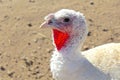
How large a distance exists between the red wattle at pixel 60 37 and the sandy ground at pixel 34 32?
141 centimetres

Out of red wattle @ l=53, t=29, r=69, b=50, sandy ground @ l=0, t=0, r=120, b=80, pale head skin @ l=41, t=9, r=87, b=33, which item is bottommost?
sandy ground @ l=0, t=0, r=120, b=80

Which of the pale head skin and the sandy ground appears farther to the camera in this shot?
the sandy ground

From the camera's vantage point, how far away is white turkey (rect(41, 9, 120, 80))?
3.91 m

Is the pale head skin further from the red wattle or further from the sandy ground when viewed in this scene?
the sandy ground

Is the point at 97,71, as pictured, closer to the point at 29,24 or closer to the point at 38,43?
the point at 38,43

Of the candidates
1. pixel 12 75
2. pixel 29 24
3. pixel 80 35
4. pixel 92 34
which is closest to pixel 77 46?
pixel 80 35

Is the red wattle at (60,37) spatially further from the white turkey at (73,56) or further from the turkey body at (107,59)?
the turkey body at (107,59)

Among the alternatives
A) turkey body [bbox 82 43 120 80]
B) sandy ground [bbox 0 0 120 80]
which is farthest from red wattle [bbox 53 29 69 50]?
sandy ground [bbox 0 0 120 80]

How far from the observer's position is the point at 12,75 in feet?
17.8

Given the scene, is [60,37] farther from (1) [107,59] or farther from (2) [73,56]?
(1) [107,59]

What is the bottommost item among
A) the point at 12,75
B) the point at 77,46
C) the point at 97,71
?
the point at 12,75

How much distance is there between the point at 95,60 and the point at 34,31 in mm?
2256

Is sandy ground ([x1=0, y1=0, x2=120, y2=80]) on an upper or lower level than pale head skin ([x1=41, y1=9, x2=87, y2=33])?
lower

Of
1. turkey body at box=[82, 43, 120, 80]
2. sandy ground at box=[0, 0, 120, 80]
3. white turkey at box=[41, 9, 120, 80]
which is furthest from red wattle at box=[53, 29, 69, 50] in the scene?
sandy ground at box=[0, 0, 120, 80]
